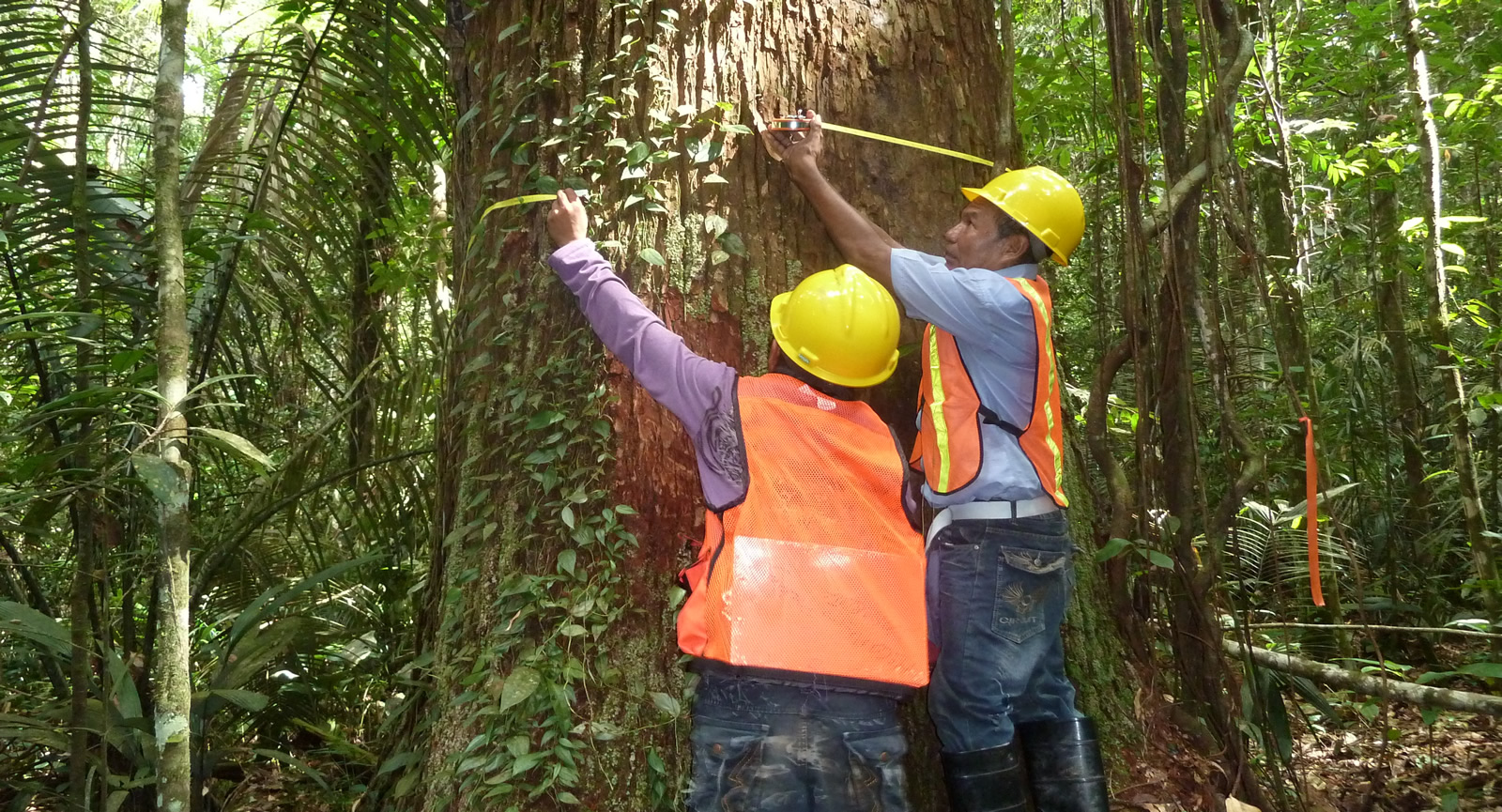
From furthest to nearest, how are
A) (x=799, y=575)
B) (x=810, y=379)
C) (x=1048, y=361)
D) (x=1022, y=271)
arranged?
(x=1022, y=271), (x=1048, y=361), (x=810, y=379), (x=799, y=575)

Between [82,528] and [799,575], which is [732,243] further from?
[82,528]

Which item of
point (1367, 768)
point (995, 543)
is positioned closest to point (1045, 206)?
point (995, 543)

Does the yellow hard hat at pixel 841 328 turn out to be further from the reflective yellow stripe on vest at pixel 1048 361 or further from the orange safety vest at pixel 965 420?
the reflective yellow stripe on vest at pixel 1048 361

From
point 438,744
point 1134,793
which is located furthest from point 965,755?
point 438,744

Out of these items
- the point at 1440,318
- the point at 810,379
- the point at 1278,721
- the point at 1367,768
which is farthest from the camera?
the point at 1440,318

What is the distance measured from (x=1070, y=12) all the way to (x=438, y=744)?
6.83m

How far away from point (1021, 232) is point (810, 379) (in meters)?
0.84

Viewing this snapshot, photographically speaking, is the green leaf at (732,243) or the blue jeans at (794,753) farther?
the green leaf at (732,243)

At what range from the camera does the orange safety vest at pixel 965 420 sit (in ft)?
8.77

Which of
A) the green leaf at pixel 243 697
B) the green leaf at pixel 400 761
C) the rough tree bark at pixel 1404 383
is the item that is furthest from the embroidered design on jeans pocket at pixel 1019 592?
the rough tree bark at pixel 1404 383

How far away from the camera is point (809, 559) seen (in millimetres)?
2416

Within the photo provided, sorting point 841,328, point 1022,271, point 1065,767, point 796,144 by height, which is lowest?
point 1065,767

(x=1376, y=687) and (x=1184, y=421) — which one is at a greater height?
(x=1184, y=421)

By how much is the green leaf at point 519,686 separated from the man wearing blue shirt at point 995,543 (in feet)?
3.39
